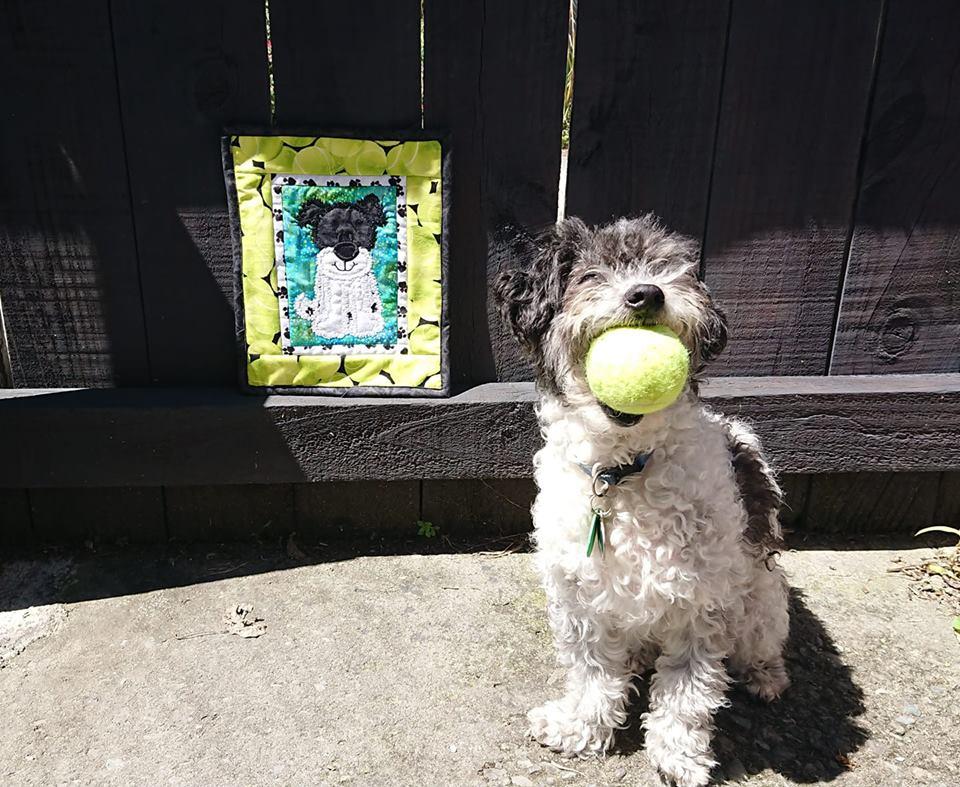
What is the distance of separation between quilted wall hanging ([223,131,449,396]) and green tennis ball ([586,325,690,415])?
4.38ft

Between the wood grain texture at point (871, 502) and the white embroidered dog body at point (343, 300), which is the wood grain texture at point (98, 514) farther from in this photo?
the wood grain texture at point (871, 502)

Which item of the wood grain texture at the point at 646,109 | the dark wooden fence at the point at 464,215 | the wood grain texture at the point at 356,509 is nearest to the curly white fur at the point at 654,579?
the dark wooden fence at the point at 464,215

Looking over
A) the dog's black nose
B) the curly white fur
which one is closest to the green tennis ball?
the dog's black nose

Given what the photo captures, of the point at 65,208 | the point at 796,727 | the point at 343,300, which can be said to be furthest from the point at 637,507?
the point at 65,208

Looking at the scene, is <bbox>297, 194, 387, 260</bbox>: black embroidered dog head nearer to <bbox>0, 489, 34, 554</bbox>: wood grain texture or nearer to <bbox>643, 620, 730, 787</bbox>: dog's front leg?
<bbox>0, 489, 34, 554</bbox>: wood grain texture

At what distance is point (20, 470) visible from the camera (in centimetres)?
325

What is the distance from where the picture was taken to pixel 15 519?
3447 mm

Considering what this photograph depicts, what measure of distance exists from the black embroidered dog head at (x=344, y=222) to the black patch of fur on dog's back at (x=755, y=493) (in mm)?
1582

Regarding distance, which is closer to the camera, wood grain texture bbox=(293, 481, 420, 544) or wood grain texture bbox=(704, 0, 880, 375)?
wood grain texture bbox=(704, 0, 880, 375)

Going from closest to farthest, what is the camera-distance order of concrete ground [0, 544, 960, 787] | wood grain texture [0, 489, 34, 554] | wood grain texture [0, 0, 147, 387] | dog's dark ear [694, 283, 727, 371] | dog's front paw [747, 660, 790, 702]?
dog's dark ear [694, 283, 727, 371] → concrete ground [0, 544, 960, 787] → dog's front paw [747, 660, 790, 702] → wood grain texture [0, 0, 147, 387] → wood grain texture [0, 489, 34, 554]

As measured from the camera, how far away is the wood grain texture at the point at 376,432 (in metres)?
3.21

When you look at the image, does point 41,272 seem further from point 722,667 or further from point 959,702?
point 959,702

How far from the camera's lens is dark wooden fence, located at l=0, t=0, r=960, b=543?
296 cm

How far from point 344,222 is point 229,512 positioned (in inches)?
56.5
